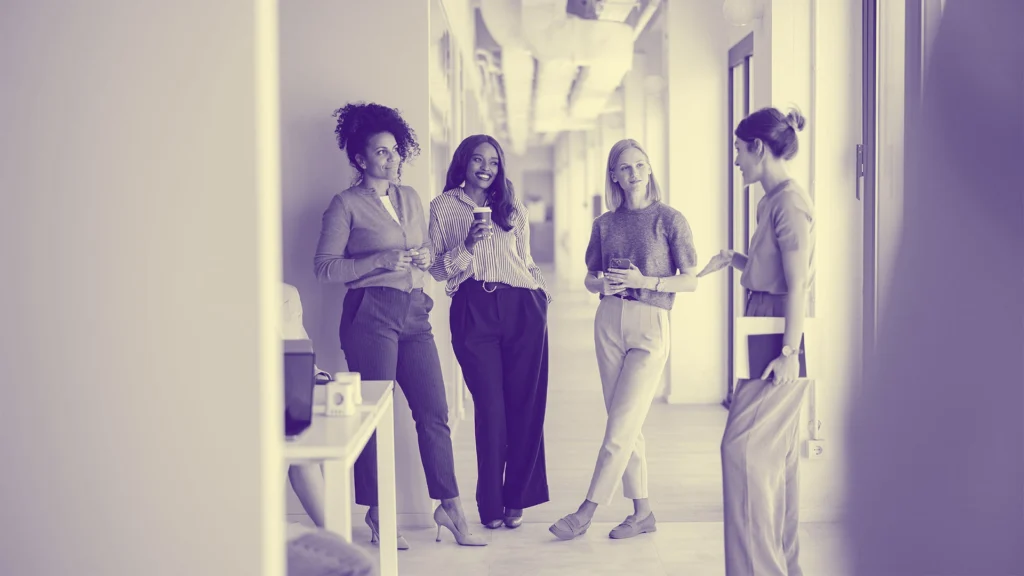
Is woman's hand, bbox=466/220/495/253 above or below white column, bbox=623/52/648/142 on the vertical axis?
below

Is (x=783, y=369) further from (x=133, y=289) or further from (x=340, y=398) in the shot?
(x=133, y=289)

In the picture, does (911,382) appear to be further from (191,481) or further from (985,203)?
(191,481)

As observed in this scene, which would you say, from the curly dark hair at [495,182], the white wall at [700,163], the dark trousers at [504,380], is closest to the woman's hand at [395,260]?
the dark trousers at [504,380]

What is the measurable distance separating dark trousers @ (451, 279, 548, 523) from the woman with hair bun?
1.31m

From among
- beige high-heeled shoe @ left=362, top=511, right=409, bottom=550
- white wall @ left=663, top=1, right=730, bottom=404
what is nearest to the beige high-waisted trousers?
beige high-heeled shoe @ left=362, top=511, right=409, bottom=550

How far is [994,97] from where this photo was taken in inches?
34.9

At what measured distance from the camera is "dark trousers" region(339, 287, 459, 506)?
4082 millimetres

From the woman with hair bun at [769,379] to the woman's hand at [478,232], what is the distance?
1.10 m

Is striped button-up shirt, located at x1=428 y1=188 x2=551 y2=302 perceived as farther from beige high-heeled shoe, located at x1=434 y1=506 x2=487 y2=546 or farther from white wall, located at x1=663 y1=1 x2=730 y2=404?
white wall, located at x1=663 y1=1 x2=730 y2=404

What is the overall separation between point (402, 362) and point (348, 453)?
82.3 inches

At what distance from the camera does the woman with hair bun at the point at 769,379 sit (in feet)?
9.91

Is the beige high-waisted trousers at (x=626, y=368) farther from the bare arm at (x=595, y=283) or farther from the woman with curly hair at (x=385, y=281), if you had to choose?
the woman with curly hair at (x=385, y=281)

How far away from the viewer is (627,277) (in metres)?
3.95

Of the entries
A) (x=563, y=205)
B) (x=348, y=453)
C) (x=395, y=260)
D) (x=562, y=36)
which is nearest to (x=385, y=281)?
(x=395, y=260)
